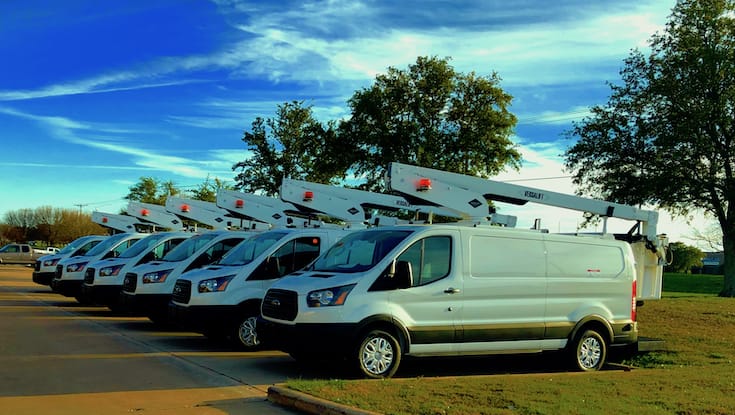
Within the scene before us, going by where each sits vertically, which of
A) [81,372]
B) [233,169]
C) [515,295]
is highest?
[233,169]

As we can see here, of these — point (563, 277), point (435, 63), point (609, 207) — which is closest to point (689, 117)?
point (435, 63)

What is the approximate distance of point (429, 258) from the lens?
9.80m

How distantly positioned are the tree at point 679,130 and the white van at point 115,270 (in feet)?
67.8

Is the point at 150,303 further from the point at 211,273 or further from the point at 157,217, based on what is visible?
the point at 157,217

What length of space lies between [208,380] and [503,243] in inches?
177

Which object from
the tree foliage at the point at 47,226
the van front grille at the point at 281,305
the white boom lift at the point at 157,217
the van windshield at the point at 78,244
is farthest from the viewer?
the tree foliage at the point at 47,226

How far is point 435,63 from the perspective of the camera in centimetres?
3509

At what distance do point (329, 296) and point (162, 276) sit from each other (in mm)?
6468

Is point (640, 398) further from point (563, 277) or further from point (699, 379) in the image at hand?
point (563, 277)

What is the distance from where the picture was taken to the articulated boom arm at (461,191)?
39.2 feet

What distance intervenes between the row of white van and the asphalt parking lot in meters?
0.63

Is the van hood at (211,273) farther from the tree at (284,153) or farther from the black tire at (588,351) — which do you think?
the tree at (284,153)

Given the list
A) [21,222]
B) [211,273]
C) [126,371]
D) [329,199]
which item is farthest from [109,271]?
[21,222]

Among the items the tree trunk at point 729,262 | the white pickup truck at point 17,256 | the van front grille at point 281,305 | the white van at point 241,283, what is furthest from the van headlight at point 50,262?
the tree trunk at point 729,262
